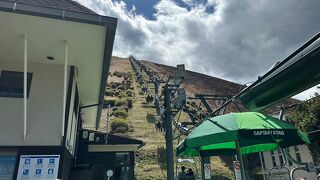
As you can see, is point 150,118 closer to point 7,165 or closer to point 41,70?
point 41,70

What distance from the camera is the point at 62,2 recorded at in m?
5.86

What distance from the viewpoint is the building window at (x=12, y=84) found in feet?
22.2

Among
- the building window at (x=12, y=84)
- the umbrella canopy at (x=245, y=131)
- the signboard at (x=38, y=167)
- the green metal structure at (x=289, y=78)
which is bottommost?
the signboard at (x=38, y=167)

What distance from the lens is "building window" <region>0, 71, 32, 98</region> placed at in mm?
6770

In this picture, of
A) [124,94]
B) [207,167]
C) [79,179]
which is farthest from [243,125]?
[124,94]

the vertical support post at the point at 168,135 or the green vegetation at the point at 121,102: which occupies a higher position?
the green vegetation at the point at 121,102

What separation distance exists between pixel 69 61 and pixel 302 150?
17.5m

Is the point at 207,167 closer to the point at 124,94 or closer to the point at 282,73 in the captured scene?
the point at 282,73

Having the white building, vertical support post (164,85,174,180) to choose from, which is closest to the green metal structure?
the white building

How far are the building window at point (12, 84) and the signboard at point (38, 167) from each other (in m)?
1.58

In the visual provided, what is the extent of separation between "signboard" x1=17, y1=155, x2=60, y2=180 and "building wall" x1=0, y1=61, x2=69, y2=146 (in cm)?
32

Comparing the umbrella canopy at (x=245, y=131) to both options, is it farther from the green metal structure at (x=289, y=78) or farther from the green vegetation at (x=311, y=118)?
the green vegetation at (x=311, y=118)

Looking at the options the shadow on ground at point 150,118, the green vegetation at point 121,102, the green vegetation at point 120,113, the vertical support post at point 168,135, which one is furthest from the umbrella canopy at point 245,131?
the green vegetation at point 121,102

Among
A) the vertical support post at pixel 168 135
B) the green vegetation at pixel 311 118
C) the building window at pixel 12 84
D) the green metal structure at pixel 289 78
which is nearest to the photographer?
the green metal structure at pixel 289 78
